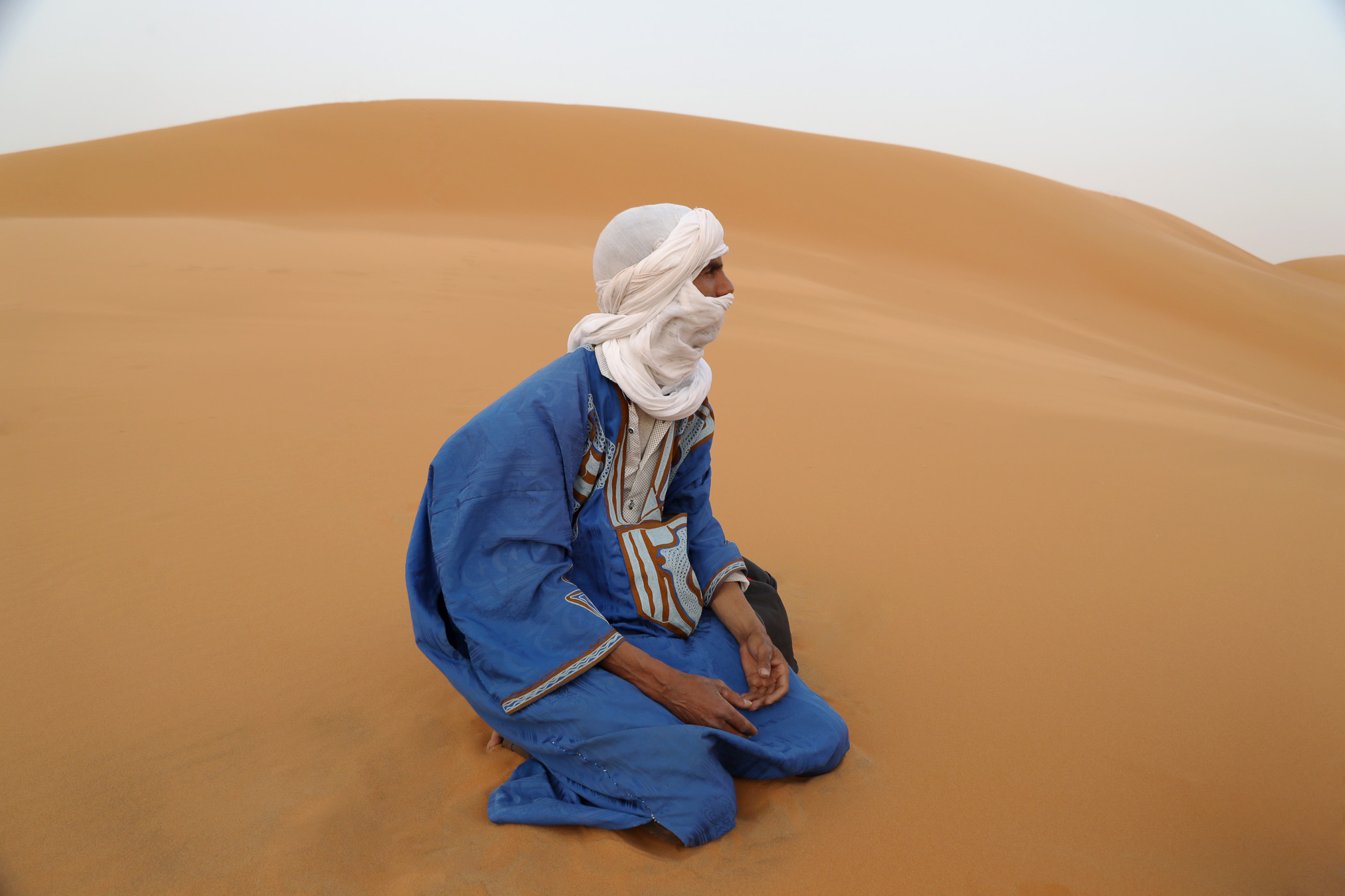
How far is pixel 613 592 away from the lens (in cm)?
228

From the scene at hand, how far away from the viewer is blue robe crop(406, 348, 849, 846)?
6.56 feet

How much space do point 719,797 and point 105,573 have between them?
7.93ft

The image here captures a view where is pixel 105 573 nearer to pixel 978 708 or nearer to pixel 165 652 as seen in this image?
pixel 165 652

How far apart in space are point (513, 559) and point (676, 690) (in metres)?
0.51

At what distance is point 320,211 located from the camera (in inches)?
753

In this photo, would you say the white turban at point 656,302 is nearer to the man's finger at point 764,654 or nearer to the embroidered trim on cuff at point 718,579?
the embroidered trim on cuff at point 718,579

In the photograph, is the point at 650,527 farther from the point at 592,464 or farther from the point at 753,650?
the point at 753,650

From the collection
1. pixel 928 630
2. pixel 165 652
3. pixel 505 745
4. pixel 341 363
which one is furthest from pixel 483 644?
pixel 341 363

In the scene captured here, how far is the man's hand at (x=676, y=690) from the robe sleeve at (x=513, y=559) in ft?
0.15

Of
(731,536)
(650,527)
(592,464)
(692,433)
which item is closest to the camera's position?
(592,464)

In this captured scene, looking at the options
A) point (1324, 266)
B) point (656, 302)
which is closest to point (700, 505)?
point (656, 302)

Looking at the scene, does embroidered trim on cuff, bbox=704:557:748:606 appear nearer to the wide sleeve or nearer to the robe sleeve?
the wide sleeve

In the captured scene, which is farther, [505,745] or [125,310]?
[125,310]

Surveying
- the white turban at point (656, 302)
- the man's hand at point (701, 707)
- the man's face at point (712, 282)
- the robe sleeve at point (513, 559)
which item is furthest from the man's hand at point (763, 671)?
the man's face at point (712, 282)
